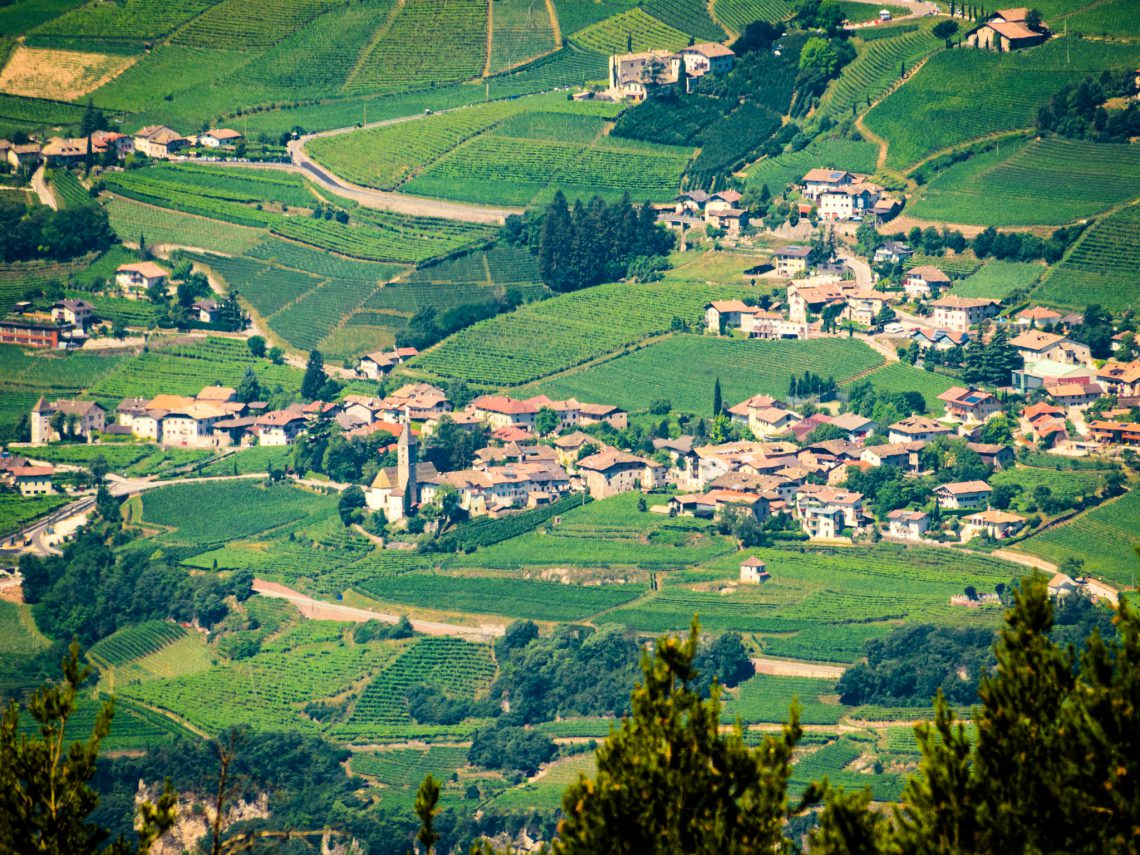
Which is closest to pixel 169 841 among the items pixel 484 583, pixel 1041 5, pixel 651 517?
pixel 484 583

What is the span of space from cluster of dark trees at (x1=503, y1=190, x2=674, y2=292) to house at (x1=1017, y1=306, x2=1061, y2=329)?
15551 mm

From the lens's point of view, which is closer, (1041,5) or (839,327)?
(839,327)

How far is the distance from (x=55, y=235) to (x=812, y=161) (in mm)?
29459

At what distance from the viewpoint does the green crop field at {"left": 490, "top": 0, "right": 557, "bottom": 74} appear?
3937 inches

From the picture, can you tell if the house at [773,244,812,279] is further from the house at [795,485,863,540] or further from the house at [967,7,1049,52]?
the house at [795,485,863,540]

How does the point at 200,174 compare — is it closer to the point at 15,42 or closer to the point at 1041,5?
the point at 15,42

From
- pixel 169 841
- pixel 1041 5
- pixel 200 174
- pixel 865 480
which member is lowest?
pixel 169 841

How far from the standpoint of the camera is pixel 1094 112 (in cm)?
7881

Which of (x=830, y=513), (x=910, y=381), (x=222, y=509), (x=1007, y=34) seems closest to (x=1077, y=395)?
(x=910, y=381)

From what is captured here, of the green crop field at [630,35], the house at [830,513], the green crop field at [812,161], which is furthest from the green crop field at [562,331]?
the green crop field at [630,35]

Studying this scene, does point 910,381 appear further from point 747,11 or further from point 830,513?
point 747,11

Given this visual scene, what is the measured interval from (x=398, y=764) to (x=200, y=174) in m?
42.8

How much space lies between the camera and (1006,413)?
65562 mm

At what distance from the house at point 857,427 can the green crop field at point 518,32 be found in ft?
126
